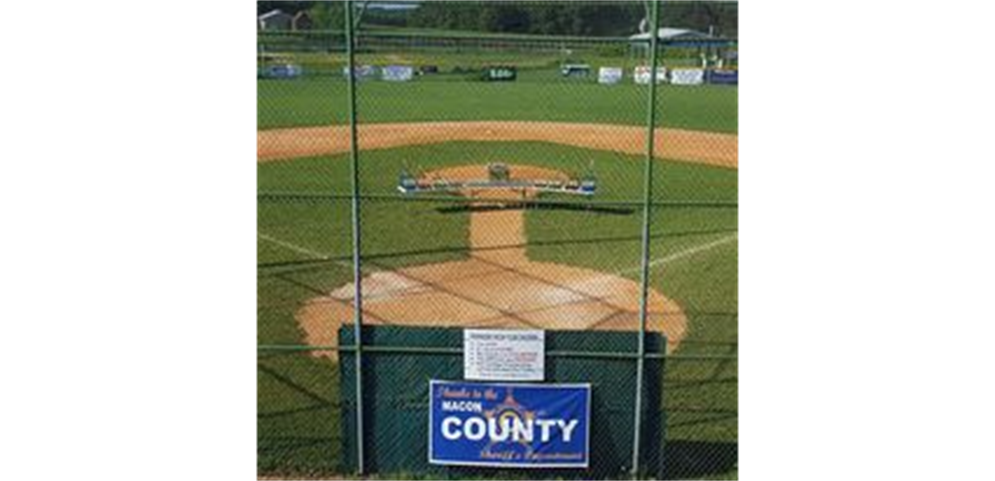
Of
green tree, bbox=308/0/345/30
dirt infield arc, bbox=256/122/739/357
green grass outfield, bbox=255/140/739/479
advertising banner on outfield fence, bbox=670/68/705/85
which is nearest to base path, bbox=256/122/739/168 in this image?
green grass outfield, bbox=255/140/739/479

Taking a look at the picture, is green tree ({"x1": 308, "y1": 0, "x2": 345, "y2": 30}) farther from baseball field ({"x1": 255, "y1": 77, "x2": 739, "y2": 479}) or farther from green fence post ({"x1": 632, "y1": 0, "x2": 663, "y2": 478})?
green fence post ({"x1": 632, "y1": 0, "x2": 663, "y2": 478})

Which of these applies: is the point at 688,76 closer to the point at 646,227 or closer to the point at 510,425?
the point at 646,227

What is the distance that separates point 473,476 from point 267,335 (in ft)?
14.6

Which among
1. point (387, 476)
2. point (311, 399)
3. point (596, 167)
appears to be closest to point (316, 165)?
point (596, 167)

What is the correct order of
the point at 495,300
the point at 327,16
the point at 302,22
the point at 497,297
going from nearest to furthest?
1. the point at 495,300
2. the point at 497,297
3. the point at 327,16
4. the point at 302,22

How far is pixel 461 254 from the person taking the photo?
15375 millimetres

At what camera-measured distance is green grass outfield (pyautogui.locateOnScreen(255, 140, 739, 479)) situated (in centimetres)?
920

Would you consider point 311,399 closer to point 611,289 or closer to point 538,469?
point 538,469

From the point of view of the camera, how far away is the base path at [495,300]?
38.7 feet

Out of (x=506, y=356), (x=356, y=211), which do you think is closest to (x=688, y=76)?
(x=506, y=356)

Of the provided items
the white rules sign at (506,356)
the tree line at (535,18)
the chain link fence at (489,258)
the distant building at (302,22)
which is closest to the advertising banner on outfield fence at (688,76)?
the chain link fence at (489,258)

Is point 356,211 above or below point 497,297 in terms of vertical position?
above

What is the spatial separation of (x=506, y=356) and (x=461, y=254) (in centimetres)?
732

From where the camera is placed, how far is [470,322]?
39.1 feet
